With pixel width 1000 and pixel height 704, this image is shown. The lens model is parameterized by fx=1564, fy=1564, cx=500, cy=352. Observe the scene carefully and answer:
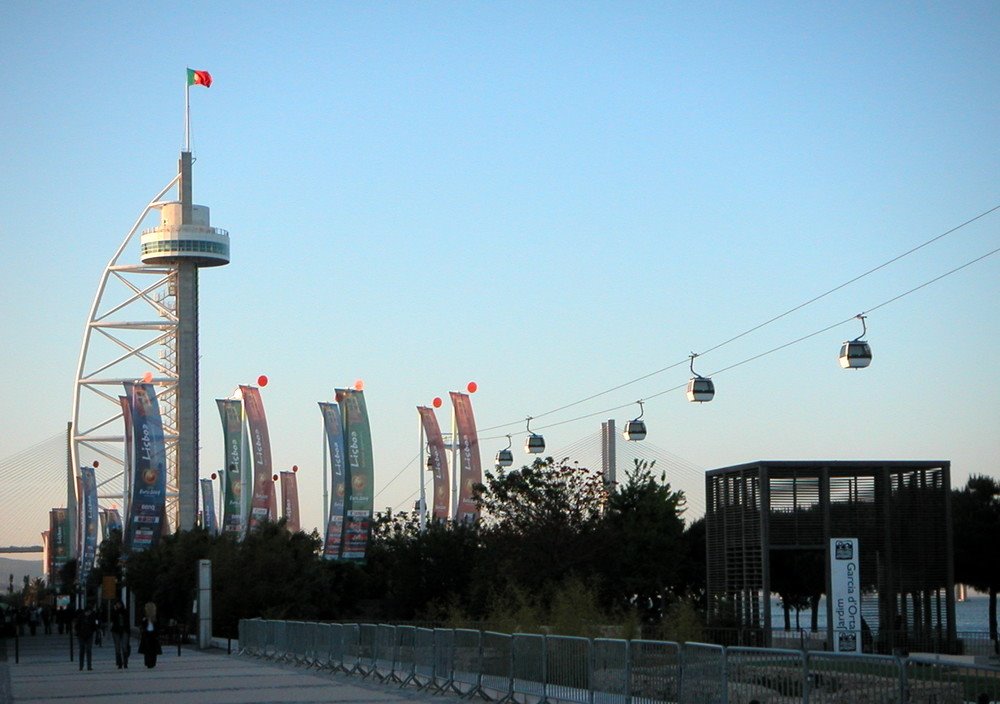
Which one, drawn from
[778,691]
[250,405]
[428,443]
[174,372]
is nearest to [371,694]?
[778,691]

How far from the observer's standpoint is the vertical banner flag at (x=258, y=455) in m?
73.0

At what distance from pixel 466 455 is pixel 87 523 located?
34024 millimetres

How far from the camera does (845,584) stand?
3400cm

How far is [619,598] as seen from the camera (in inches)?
2014

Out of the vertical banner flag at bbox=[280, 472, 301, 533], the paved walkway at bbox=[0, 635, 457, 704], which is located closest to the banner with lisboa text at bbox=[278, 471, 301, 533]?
the vertical banner flag at bbox=[280, 472, 301, 533]

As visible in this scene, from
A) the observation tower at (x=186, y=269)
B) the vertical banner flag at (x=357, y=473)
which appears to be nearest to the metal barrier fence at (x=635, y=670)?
the vertical banner flag at (x=357, y=473)

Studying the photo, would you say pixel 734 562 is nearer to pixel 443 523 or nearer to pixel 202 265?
pixel 443 523

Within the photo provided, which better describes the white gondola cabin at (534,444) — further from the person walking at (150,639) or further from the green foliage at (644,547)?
the person walking at (150,639)

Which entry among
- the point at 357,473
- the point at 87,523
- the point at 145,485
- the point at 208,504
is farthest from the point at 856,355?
the point at 208,504

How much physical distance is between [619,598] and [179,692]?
27781mm

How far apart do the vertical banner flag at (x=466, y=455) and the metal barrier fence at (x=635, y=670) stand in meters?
32.7

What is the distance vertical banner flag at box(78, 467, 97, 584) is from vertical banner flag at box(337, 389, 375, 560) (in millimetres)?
28068

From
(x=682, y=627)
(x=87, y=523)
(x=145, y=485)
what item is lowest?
(x=682, y=627)

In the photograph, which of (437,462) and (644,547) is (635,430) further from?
(437,462)
